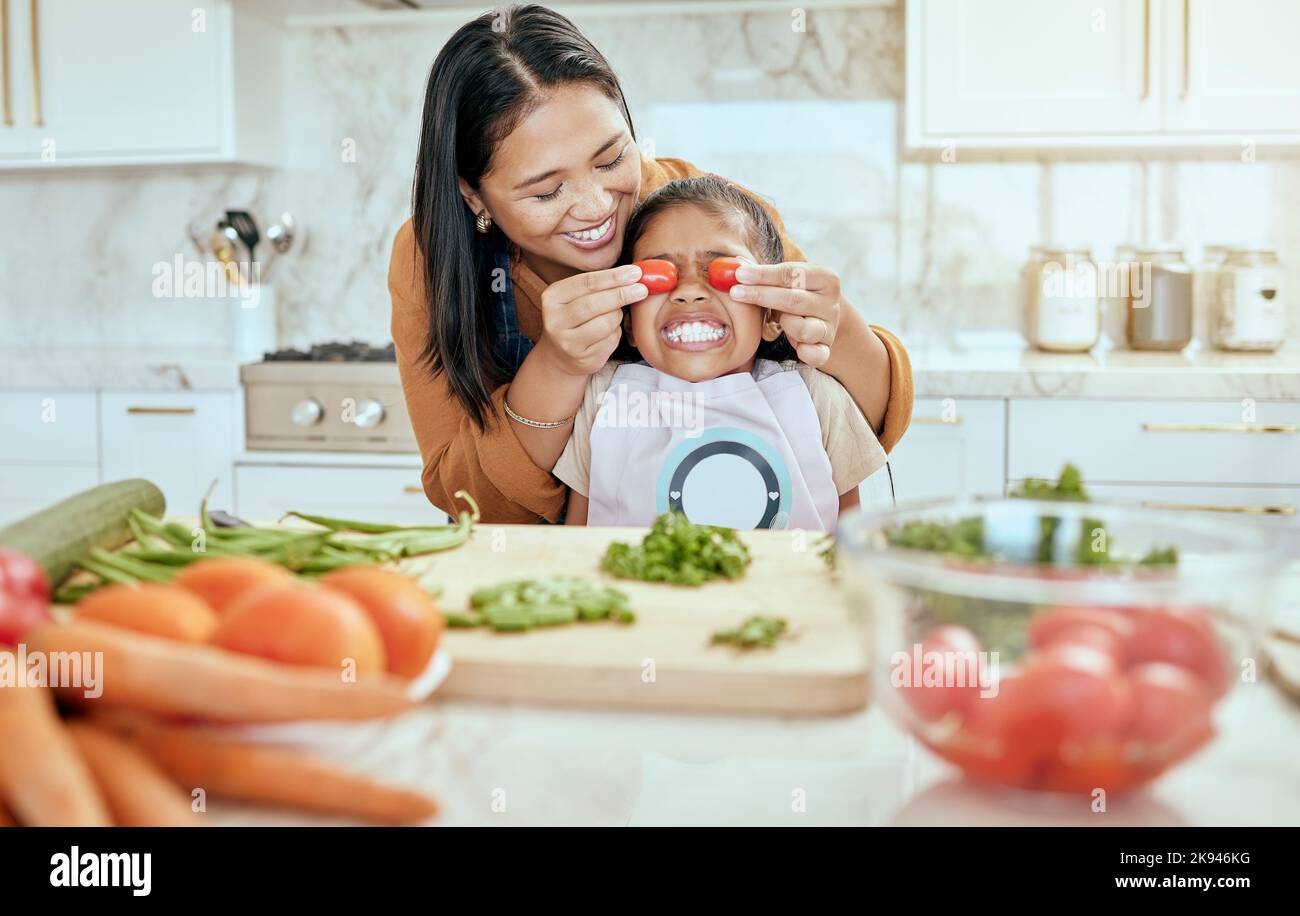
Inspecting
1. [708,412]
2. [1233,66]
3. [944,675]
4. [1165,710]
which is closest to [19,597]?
[944,675]

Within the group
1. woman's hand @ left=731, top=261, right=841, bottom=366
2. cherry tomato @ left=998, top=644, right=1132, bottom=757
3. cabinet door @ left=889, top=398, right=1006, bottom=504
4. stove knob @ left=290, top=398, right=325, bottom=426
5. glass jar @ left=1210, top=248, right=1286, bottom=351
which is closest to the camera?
cherry tomato @ left=998, top=644, right=1132, bottom=757

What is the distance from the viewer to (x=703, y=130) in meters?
3.20

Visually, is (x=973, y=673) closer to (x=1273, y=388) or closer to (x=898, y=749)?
(x=898, y=749)

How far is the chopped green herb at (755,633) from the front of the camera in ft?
2.70

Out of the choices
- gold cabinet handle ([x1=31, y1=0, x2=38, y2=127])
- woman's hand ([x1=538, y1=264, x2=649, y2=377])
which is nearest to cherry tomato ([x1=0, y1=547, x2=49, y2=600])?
woman's hand ([x1=538, y1=264, x2=649, y2=377])

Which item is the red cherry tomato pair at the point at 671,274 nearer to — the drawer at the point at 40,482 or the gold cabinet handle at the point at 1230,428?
the gold cabinet handle at the point at 1230,428

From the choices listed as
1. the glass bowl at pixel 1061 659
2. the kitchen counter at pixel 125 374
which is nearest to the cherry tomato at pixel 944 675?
the glass bowl at pixel 1061 659

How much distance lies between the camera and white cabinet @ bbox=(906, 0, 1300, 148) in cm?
262

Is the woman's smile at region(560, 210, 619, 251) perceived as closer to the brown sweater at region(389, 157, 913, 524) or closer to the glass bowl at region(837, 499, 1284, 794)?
the brown sweater at region(389, 157, 913, 524)

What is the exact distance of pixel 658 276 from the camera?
1.58 m

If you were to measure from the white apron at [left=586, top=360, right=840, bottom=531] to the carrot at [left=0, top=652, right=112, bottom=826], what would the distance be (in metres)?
1.12

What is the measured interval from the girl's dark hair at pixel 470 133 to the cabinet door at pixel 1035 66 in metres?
1.24

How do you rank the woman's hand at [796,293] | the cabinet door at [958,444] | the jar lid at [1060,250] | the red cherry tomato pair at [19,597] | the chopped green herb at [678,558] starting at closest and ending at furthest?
the red cherry tomato pair at [19,597], the chopped green herb at [678,558], the woman's hand at [796,293], the cabinet door at [958,444], the jar lid at [1060,250]

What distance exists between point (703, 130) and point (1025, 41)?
0.91m
